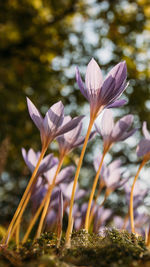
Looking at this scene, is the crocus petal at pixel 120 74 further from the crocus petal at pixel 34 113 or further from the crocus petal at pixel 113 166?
the crocus petal at pixel 113 166

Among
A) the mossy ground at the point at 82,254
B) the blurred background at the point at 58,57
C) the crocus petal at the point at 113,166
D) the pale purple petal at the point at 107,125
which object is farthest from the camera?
the blurred background at the point at 58,57

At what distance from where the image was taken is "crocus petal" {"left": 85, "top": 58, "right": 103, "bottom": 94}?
1.39 ft

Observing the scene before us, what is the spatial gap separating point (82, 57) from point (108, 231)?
2393 millimetres

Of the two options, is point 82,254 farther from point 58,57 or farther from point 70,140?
point 58,57

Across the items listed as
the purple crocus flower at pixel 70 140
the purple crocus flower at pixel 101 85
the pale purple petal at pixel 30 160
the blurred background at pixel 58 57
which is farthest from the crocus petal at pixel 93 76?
the blurred background at pixel 58 57

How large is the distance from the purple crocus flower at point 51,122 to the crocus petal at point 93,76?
0.05 meters

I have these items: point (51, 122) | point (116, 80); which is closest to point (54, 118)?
point (51, 122)

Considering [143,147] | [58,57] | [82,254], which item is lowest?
[82,254]

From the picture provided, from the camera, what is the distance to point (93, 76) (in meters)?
0.43

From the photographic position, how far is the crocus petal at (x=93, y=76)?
1.39 ft

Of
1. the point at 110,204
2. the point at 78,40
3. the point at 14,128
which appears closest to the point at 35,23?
the point at 78,40

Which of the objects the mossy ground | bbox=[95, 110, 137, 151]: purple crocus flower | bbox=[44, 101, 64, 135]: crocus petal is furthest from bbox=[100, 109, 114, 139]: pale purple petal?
the mossy ground

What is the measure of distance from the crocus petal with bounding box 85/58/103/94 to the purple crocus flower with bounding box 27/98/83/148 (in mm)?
54

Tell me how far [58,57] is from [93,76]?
2.51 meters
